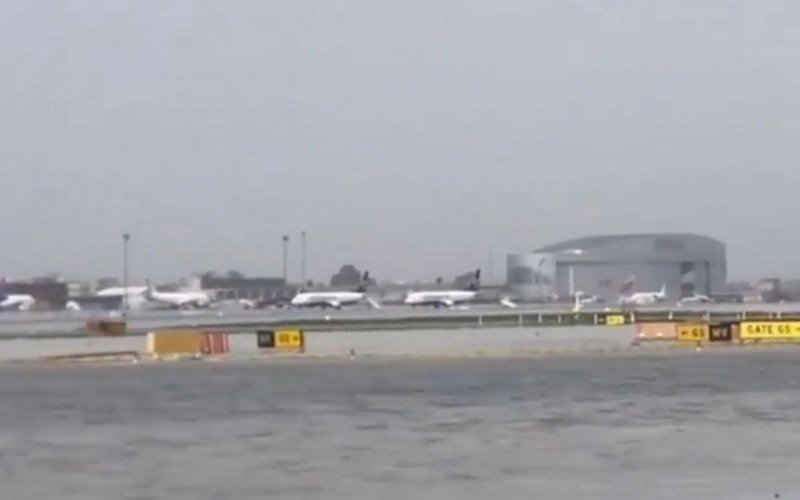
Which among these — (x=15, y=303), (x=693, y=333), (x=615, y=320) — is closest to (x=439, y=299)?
(x=15, y=303)

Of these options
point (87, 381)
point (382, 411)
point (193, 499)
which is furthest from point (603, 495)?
point (87, 381)

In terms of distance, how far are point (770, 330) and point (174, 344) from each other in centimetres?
2826

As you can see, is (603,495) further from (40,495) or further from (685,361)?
(685,361)

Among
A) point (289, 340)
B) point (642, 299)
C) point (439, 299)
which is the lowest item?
point (289, 340)

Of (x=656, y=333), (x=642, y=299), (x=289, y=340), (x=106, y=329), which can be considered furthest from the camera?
(x=642, y=299)

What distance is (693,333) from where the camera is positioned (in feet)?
242

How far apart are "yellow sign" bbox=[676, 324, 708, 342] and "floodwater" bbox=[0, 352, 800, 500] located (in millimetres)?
17332

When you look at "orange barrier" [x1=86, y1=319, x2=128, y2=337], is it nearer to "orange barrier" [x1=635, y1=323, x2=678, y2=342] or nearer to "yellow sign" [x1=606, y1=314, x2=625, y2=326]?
"yellow sign" [x1=606, y1=314, x2=625, y2=326]

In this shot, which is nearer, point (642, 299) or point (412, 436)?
point (412, 436)

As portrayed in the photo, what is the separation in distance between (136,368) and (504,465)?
4002 centimetres

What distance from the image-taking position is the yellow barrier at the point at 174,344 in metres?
70.2

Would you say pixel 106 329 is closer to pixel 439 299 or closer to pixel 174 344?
pixel 174 344

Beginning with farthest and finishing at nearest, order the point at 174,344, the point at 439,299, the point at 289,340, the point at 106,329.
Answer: the point at 439,299 → the point at 106,329 → the point at 289,340 → the point at 174,344

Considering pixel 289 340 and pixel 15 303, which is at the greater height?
pixel 15 303
